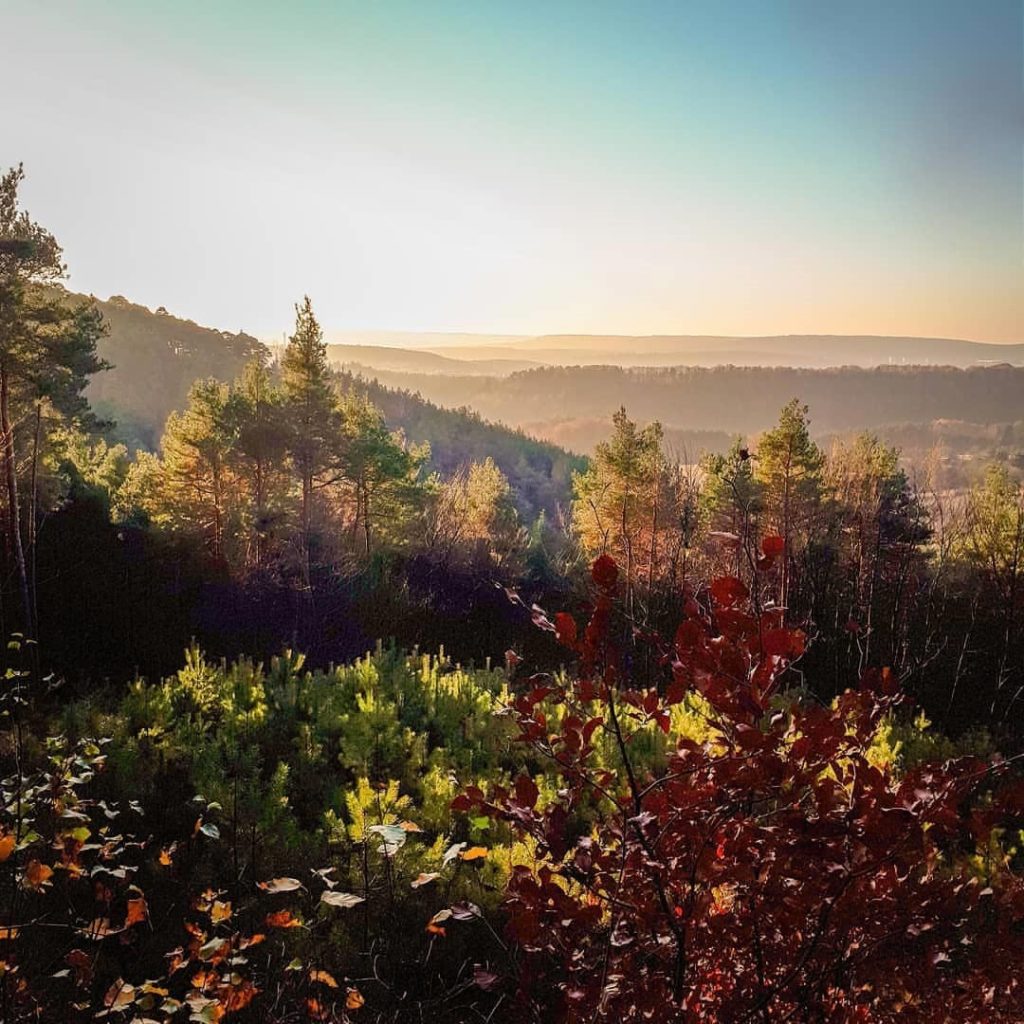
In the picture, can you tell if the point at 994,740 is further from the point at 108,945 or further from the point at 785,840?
the point at 108,945

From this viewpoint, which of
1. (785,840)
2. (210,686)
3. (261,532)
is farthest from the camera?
(261,532)

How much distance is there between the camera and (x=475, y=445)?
109m

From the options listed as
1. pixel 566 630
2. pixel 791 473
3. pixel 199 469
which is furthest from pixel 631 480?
pixel 566 630

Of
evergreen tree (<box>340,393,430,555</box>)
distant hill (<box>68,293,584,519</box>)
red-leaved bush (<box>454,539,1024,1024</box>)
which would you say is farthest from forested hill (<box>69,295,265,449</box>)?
red-leaved bush (<box>454,539,1024,1024</box>)

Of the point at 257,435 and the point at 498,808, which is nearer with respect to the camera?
the point at 498,808

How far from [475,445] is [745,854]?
107 m

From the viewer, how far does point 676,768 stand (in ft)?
8.02

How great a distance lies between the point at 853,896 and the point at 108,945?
407cm

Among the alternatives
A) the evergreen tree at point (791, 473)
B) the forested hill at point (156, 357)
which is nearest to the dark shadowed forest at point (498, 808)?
the evergreen tree at point (791, 473)

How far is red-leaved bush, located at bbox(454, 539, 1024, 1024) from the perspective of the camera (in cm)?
201

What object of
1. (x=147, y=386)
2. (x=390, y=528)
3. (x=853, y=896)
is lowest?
(x=390, y=528)

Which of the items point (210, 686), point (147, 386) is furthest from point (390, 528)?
point (147, 386)

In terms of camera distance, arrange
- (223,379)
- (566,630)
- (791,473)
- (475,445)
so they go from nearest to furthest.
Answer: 1. (566,630)
2. (791,473)
3. (223,379)
4. (475,445)

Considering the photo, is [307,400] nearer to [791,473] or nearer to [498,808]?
[791,473]
